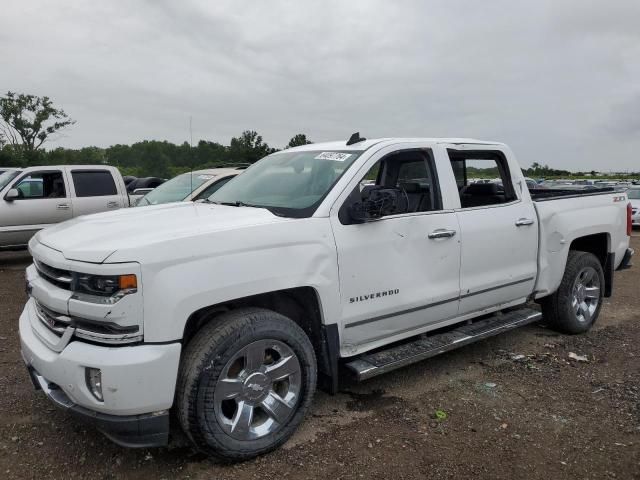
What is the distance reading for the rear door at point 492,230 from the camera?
420 centimetres

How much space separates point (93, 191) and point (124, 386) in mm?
8109

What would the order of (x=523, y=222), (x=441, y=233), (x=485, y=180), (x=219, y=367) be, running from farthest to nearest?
(x=485, y=180) → (x=523, y=222) → (x=441, y=233) → (x=219, y=367)

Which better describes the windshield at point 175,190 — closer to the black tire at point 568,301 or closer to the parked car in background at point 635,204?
the black tire at point 568,301

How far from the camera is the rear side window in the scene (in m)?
9.77

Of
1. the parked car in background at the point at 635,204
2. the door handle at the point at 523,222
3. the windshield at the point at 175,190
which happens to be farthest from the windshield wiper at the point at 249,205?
the parked car in background at the point at 635,204

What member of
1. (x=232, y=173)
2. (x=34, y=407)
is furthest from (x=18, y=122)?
(x=34, y=407)

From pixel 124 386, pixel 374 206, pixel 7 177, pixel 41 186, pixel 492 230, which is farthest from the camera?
pixel 41 186

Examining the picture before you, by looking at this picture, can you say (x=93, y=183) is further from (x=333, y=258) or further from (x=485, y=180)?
(x=333, y=258)

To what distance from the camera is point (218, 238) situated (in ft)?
9.55

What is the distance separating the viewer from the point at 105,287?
264 centimetres

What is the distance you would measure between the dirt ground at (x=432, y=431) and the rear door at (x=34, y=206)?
4.93 metres

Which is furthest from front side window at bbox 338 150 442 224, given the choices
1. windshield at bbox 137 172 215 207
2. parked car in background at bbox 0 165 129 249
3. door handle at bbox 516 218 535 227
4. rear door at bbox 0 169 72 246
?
rear door at bbox 0 169 72 246

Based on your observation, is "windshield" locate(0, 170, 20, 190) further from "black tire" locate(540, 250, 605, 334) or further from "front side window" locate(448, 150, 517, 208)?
"black tire" locate(540, 250, 605, 334)

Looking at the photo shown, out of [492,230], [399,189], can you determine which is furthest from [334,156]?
[492,230]
